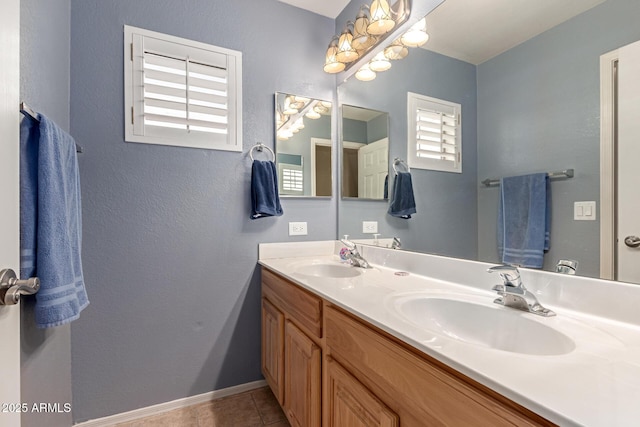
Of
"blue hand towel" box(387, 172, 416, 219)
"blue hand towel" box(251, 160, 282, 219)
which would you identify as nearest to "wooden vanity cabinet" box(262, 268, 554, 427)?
"blue hand towel" box(251, 160, 282, 219)

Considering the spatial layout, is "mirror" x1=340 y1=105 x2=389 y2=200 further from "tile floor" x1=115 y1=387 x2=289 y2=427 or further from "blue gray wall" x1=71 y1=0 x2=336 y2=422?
"tile floor" x1=115 y1=387 x2=289 y2=427

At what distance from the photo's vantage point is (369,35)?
5.41 ft

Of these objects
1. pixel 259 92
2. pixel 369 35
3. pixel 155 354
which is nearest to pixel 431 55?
pixel 369 35

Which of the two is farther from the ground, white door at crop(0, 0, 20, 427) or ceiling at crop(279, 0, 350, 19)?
ceiling at crop(279, 0, 350, 19)

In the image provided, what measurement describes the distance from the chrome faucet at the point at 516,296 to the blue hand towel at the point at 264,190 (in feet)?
4.07

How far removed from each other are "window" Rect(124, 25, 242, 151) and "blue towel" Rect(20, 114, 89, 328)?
1.99ft

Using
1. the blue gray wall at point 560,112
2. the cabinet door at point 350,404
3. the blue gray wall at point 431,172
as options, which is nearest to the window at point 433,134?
the blue gray wall at point 431,172

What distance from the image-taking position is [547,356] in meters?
0.60

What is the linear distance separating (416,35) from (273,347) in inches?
72.1

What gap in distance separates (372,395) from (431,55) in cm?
145

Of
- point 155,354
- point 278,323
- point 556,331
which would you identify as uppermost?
point 556,331

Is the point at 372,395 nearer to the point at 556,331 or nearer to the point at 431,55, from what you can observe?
the point at 556,331

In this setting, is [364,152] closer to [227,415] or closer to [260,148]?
[260,148]

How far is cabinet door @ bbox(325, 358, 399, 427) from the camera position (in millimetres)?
760
